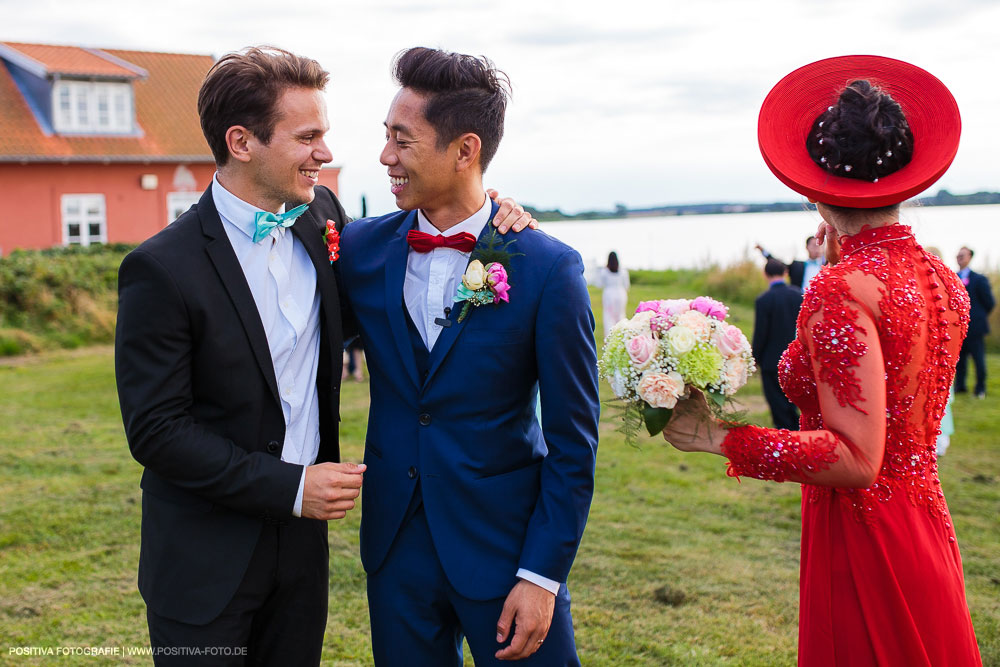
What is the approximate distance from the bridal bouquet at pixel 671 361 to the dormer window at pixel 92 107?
26250 mm

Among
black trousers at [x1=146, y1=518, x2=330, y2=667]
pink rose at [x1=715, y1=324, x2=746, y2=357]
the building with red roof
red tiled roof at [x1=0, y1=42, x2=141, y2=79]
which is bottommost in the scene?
black trousers at [x1=146, y1=518, x2=330, y2=667]

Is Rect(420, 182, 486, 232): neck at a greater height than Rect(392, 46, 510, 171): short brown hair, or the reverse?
Rect(392, 46, 510, 171): short brown hair

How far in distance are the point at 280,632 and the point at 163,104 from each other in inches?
1071

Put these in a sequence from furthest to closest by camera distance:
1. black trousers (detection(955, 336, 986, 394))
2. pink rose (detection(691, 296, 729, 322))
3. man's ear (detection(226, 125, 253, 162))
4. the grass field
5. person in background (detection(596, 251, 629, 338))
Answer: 1. person in background (detection(596, 251, 629, 338))
2. black trousers (detection(955, 336, 986, 394))
3. the grass field
4. man's ear (detection(226, 125, 253, 162))
5. pink rose (detection(691, 296, 729, 322))

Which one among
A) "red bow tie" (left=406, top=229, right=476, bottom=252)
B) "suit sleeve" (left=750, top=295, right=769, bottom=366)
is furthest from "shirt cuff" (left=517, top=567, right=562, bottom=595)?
"suit sleeve" (left=750, top=295, right=769, bottom=366)

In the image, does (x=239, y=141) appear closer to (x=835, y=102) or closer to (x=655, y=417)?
(x=655, y=417)

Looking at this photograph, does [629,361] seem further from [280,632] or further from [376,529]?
[280,632]

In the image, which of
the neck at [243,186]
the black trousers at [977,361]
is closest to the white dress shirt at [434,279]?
the neck at [243,186]

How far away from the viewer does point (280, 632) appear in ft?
9.29

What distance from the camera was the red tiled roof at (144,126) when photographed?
24.2 meters

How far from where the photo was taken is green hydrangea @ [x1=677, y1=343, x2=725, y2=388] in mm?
2365


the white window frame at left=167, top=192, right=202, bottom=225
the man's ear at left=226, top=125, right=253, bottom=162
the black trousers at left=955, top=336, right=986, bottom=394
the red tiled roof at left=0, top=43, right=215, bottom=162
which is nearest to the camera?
the man's ear at left=226, top=125, right=253, bottom=162

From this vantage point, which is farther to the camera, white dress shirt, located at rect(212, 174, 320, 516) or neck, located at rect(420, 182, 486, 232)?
neck, located at rect(420, 182, 486, 232)

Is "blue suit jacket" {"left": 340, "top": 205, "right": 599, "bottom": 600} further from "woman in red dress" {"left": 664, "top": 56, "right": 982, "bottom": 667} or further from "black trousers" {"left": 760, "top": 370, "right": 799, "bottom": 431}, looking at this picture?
"black trousers" {"left": 760, "top": 370, "right": 799, "bottom": 431}
